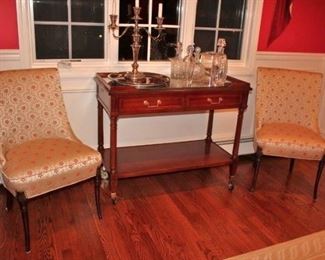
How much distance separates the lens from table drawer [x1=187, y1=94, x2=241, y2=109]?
243 centimetres

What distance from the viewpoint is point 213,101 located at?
8.14 ft

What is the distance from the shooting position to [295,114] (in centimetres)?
296

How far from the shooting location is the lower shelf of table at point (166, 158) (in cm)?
254

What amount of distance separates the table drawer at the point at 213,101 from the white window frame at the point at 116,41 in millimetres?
565

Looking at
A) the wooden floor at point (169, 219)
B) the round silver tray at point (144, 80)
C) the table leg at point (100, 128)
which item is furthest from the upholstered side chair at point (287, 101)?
the table leg at point (100, 128)

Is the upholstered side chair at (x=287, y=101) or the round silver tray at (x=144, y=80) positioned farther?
the upholstered side chair at (x=287, y=101)

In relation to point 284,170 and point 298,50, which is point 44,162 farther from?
point 298,50

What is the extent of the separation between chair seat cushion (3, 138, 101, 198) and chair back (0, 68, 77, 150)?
0.32 feet

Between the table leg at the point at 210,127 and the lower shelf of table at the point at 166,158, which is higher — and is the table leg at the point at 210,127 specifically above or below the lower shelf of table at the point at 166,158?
above

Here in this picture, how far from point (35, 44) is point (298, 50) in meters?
2.31

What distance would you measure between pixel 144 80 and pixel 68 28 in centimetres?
71

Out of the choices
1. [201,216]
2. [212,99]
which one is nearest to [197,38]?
[212,99]

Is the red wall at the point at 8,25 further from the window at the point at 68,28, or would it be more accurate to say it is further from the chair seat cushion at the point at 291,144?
the chair seat cushion at the point at 291,144

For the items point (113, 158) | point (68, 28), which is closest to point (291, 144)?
point (113, 158)
